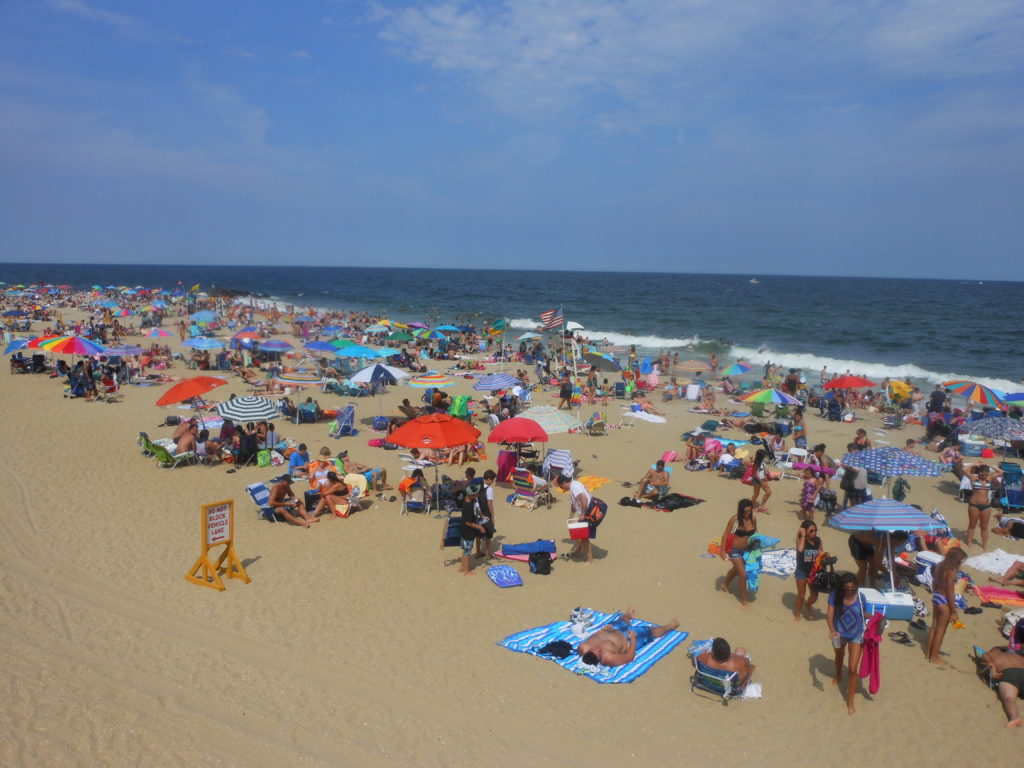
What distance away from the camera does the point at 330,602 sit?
6926 millimetres

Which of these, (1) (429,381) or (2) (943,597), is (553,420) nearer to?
(1) (429,381)

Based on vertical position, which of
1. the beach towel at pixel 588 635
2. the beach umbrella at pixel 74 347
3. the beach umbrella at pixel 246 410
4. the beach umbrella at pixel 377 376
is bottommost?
the beach towel at pixel 588 635

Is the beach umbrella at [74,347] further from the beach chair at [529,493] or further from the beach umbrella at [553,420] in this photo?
the beach chair at [529,493]

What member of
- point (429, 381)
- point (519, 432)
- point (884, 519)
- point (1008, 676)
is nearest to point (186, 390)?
point (429, 381)

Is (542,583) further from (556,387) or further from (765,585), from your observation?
(556,387)

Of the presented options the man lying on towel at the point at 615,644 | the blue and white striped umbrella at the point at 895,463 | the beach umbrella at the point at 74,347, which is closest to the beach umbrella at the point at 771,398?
the blue and white striped umbrella at the point at 895,463

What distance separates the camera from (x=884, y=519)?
260 inches

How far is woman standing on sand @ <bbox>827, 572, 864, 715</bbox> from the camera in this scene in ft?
17.3

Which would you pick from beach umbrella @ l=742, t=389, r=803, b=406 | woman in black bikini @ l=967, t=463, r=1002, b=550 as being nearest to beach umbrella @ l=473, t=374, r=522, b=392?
beach umbrella @ l=742, t=389, r=803, b=406

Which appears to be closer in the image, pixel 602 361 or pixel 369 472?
pixel 369 472

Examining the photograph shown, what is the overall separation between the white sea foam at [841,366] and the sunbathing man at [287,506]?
2369 centimetres

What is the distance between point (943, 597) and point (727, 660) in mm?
2398

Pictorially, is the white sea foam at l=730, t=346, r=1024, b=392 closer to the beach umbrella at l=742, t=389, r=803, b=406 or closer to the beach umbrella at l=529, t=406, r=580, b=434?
the beach umbrella at l=742, t=389, r=803, b=406

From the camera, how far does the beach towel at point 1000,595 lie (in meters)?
7.24
